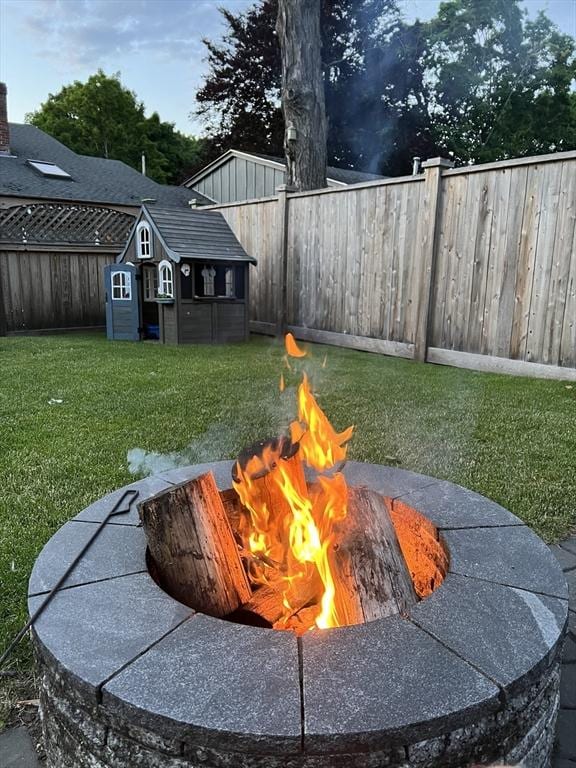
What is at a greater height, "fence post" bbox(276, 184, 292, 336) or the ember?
"fence post" bbox(276, 184, 292, 336)

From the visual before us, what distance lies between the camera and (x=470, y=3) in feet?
76.0

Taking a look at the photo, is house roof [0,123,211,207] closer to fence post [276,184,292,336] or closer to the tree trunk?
the tree trunk

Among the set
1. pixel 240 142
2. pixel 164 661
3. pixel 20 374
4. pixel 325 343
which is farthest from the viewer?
pixel 240 142

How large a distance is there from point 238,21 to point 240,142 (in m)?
3.94

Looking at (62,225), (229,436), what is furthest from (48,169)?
(229,436)

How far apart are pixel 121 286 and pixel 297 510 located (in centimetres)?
733

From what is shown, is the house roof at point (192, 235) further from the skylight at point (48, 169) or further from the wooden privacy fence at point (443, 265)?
the skylight at point (48, 169)

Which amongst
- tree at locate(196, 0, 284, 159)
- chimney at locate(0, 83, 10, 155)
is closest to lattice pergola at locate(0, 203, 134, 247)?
chimney at locate(0, 83, 10, 155)

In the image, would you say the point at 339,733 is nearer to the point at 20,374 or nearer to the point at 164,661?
the point at 164,661

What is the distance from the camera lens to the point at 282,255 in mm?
8109

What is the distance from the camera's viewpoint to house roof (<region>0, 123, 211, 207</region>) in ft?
39.5

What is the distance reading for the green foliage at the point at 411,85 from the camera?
19750 millimetres

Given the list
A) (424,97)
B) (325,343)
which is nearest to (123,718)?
(325,343)

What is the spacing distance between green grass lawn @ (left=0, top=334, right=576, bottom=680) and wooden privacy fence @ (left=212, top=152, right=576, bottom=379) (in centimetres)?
40
